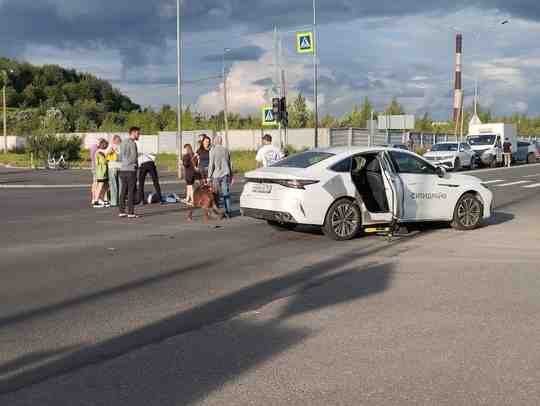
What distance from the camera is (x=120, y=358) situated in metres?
5.42

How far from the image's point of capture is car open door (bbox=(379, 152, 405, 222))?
12297 millimetres

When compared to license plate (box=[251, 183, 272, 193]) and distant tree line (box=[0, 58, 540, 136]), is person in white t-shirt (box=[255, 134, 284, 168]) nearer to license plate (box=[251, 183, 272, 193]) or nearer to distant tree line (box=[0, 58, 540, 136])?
license plate (box=[251, 183, 272, 193])

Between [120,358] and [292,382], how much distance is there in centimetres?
135

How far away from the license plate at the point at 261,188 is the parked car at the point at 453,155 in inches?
1088

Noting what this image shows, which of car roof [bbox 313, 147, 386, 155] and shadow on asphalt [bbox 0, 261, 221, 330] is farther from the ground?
car roof [bbox 313, 147, 386, 155]

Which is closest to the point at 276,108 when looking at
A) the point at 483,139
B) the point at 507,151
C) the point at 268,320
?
the point at 483,139

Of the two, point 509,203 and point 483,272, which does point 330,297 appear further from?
point 509,203

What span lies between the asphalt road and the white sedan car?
50 cm

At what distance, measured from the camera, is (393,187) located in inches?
485

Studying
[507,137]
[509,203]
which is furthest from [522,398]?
[507,137]

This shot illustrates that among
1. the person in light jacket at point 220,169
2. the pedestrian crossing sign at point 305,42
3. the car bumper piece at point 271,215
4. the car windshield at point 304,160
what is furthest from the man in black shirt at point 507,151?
the car bumper piece at point 271,215

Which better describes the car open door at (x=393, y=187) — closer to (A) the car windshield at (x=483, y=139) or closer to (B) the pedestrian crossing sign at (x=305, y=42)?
(B) the pedestrian crossing sign at (x=305, y=42)

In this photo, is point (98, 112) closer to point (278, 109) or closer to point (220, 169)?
point (278, 109)

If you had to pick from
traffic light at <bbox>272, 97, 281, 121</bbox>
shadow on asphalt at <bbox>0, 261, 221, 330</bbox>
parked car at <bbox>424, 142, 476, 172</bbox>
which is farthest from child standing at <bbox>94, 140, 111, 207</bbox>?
parked car at <bbox>424, 142, 476, 172</bbox>
